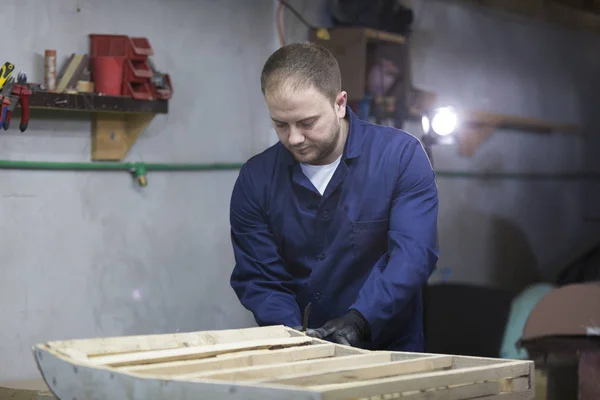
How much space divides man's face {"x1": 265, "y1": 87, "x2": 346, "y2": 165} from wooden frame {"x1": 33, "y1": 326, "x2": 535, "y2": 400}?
0.56m

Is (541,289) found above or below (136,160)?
below

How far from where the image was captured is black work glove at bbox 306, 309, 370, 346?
2.28m

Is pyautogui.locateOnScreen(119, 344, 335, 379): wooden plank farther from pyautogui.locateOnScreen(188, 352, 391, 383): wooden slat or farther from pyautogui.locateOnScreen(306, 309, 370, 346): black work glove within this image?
pyautogui.locateOnScreen(306, 309, 370, 346): black work glove

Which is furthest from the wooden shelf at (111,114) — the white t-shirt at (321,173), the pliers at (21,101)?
the white t-shirt at (321,173)

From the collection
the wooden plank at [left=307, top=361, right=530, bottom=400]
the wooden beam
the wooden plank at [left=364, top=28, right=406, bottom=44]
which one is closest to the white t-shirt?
the wooden plank at [left=307, top=361, right=530, bottom=400]

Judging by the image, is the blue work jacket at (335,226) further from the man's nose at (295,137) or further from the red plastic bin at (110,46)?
the red plastic bin at (110,46)

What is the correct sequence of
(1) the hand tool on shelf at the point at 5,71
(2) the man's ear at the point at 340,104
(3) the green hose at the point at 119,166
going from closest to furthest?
(2) the man's ear at the point at 340,104 → (1) the hand tool on shelf at the point at 5,71 → (3) the green hose at the point at 119,166

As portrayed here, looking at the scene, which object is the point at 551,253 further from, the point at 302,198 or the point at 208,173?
the point at 302,198

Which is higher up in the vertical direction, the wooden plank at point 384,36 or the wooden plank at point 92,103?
the wooden plank at point 384,36

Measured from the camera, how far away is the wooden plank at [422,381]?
163cm

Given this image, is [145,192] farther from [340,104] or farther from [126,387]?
[126,387]

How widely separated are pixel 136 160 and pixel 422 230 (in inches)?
71.2

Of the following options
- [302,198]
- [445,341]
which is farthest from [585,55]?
[302,198]

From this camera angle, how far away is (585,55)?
7848mm
